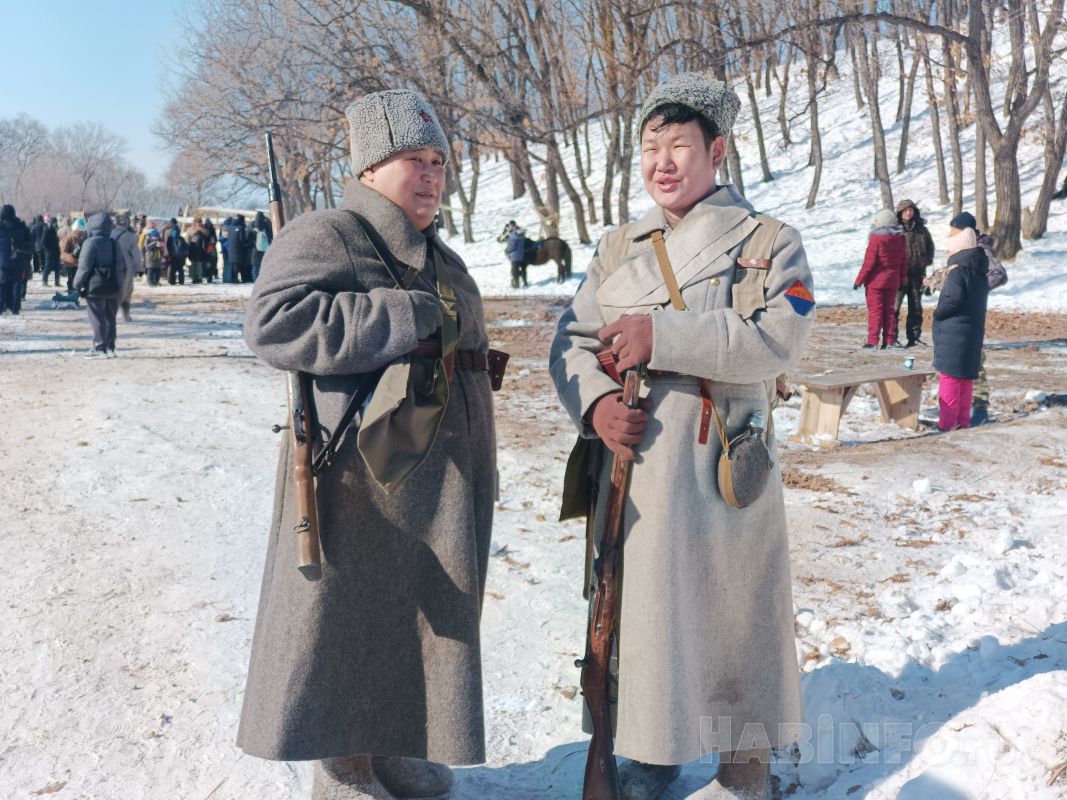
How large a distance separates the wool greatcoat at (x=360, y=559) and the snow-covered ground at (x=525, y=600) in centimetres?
54

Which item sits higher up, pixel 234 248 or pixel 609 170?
pixel 609 170

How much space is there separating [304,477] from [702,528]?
3.34 ft

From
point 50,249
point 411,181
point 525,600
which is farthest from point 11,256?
point 411,181

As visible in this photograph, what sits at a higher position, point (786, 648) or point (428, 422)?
point (428, 422)

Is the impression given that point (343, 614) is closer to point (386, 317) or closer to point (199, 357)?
point (386, 317)

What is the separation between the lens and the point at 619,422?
242cm

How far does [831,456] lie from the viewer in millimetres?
6832

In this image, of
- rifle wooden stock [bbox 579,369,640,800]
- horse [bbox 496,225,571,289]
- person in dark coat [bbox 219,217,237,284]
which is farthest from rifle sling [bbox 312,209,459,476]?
person in dark coat [bbox 219,217,237,284]

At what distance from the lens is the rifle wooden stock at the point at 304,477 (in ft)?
7.75

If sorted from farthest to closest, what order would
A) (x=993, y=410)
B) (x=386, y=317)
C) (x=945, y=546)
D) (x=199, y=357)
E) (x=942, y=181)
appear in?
(x=942, y=181)
(x=199, y=357)
(x=993, y=410)
(x=945, y=546)
(x=386, y=317)

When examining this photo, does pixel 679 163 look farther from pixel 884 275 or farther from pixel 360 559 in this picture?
pixel 884 275

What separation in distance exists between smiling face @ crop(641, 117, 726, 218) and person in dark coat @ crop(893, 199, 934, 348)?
10684 mm

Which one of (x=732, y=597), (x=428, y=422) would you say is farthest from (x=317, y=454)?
(x=732, y=597)

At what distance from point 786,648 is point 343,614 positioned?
118 centimetres
